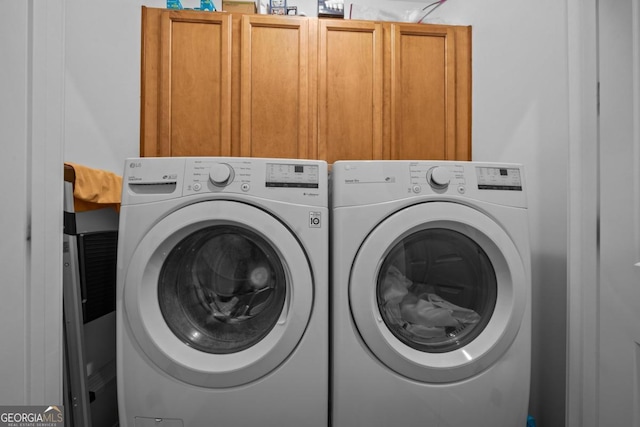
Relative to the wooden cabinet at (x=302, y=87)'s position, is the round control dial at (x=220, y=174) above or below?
below

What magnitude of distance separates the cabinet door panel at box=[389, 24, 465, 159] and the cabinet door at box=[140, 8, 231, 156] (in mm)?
911

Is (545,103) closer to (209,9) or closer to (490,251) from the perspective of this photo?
(490,251)

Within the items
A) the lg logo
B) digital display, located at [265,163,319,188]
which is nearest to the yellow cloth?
digital display, located at [265,163,319,188]

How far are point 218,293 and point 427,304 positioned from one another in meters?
0.66

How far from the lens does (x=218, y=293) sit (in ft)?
3.22

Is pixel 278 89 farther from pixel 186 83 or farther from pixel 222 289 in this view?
pixel 222 289

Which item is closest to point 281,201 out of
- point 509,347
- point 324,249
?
point 324,249

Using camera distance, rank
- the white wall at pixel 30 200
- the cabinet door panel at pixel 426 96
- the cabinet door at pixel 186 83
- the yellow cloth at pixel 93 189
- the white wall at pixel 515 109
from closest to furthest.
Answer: the white wall at pixel 30 200 < the yellow cloth at pixel 93 189 < the white wall at pixel 515 109 < the cabinet door at pixel 186 83 < the cabinet door panel at pixel 426 96

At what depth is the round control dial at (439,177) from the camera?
0.94m

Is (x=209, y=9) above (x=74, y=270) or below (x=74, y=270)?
above

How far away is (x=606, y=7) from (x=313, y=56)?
3.80 ft

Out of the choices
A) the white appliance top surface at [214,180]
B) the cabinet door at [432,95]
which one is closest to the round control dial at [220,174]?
the white appliance top surface at [214,180]

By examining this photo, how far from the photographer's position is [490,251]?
94 cm

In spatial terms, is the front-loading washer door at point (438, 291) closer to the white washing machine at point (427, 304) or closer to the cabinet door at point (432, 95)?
the white washing machine at point (427, 304)
